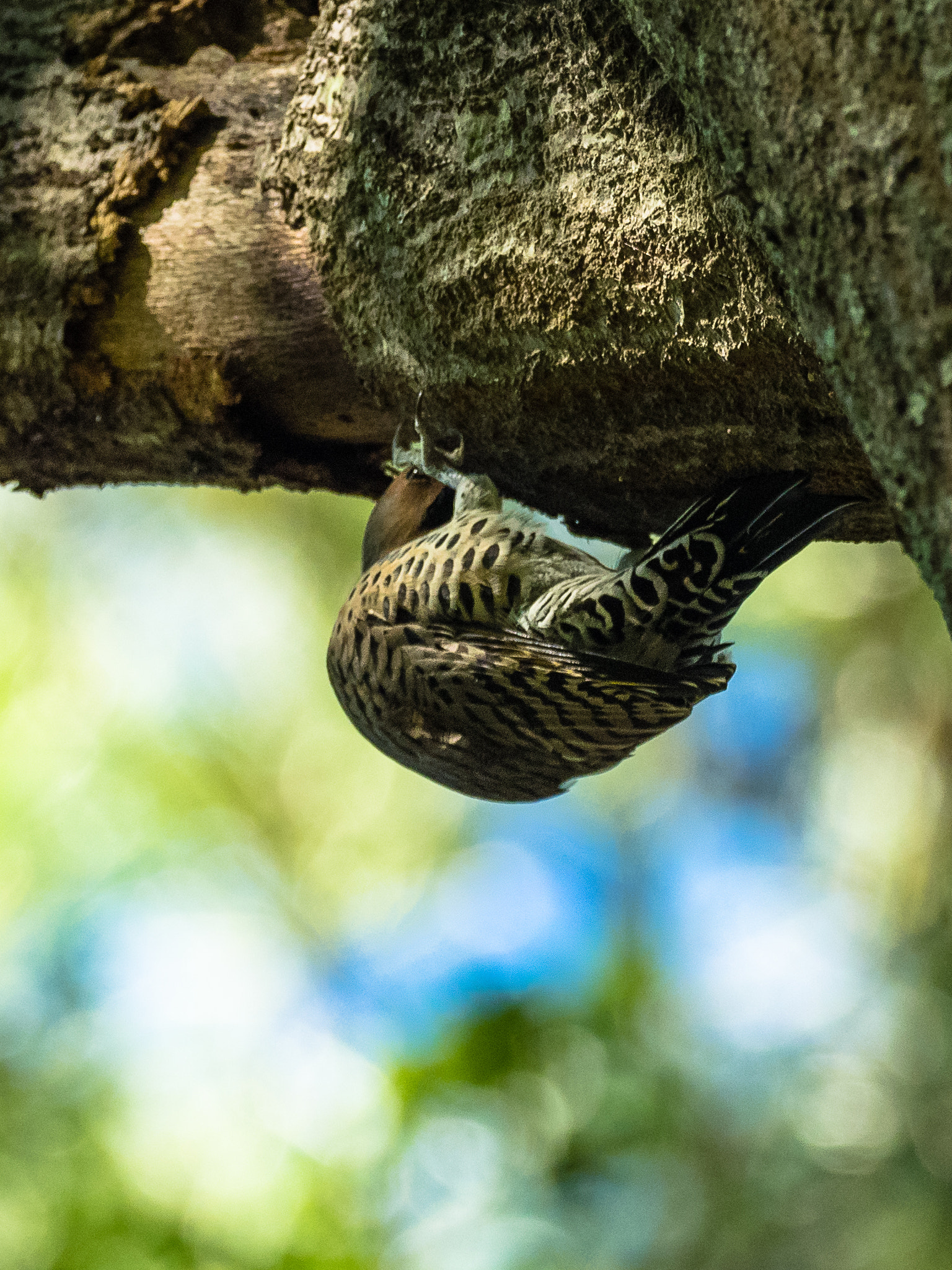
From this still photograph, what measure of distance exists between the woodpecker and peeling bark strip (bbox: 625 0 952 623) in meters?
0.81

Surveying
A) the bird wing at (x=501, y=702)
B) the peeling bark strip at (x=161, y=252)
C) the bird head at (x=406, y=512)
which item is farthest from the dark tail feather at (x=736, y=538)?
the peeling bark strip at (x=161, y=252)

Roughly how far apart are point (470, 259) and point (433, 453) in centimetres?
41

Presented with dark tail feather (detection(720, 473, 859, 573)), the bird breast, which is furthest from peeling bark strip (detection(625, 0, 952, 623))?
the bird breast

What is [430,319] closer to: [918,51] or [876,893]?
[918,51]

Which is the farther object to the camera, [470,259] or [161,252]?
[161,252]

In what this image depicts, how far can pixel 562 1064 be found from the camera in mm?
7059

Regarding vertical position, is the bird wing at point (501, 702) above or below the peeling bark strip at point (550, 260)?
below

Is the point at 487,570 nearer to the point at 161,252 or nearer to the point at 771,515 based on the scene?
the point at 771,515

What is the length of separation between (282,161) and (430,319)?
50 centimetres

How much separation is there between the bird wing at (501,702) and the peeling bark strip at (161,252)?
1.61ft

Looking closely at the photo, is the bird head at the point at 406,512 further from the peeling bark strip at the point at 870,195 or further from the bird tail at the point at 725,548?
the peeling bark strip at the point at 870,195

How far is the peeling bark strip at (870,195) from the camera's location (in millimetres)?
990

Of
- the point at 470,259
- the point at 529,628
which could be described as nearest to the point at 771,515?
the point at 529,628

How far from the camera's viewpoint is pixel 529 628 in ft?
7.37
